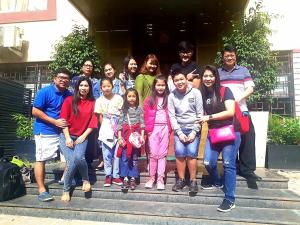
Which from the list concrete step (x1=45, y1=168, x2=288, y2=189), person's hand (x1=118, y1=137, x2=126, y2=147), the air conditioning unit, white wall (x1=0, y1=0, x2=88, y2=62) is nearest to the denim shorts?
concrete step (x1=45, y1=168, x2=288, y2=189)

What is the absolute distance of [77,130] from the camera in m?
4.45

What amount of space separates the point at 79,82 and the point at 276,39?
19.8 ft

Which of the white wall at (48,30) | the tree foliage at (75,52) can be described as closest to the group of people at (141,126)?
the tree foliage at (75,52)

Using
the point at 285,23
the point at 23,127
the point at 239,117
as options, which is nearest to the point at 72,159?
the point at 239,117

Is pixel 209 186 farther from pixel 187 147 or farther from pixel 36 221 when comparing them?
pixel 36 221

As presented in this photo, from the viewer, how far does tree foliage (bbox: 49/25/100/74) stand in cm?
754

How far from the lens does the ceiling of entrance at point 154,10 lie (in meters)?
7.55

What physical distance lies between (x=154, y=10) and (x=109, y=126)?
473cm

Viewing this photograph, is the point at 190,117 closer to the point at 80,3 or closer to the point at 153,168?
the point at 153,168

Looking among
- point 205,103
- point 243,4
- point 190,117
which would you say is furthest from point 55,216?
point 243,4

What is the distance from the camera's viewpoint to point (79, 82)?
178 inches

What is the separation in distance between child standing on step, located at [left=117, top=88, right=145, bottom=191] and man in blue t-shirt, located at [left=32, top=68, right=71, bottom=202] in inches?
34.4

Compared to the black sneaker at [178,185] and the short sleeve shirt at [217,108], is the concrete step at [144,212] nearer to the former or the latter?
the black sneaker at [178,185]

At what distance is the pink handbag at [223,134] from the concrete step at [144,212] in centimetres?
92
